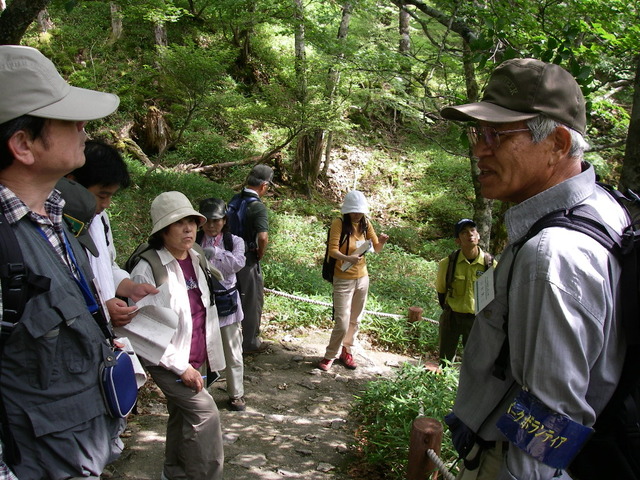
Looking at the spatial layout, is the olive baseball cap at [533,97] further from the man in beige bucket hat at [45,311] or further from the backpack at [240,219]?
the backpack at [240,219]

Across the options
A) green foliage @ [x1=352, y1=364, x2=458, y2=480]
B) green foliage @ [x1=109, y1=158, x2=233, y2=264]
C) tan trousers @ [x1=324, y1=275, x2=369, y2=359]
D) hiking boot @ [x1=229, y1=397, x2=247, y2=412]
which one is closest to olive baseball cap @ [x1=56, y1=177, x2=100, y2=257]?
green foliage @ [x1=352, y1=364, x2=458, y2=480]

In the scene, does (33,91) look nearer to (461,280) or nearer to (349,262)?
(349,262)

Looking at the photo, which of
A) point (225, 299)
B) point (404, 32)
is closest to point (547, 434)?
point (225, 299)

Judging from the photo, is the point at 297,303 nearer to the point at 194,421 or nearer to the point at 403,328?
the point at 403,328

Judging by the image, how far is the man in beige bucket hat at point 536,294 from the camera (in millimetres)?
1377

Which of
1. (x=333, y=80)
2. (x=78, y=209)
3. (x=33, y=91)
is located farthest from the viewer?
(x=333, y=80)

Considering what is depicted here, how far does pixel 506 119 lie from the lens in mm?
1651

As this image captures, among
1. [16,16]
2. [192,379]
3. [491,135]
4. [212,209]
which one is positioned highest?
[16,16]

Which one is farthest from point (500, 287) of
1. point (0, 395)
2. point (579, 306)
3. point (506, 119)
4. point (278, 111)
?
point (278, 111)

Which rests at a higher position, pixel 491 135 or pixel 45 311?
pixel 491 135

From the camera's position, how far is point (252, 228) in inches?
214

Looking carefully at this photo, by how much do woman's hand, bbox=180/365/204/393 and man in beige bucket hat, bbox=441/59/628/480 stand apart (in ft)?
5.45

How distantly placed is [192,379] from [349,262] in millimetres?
2982

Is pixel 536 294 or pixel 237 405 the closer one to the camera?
pixel 536 294
